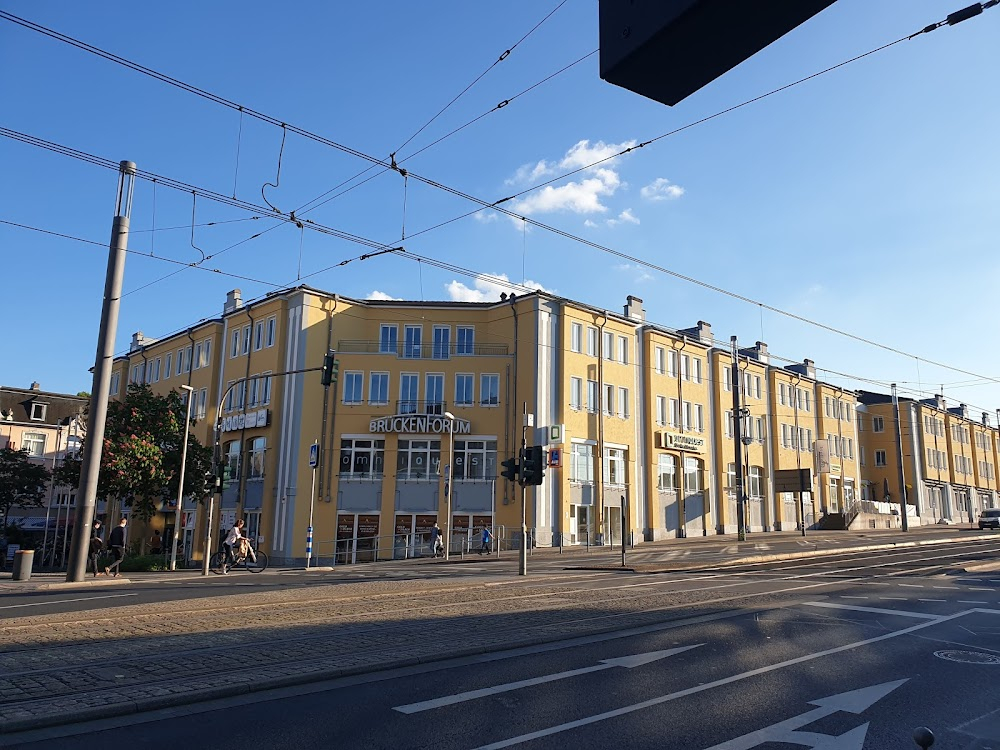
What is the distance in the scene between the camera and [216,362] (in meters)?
46.9

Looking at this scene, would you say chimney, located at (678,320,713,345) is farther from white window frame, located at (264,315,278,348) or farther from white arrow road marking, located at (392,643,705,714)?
white arrow road marking, located at (392,643,705,714)

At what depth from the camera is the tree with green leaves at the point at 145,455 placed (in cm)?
3152

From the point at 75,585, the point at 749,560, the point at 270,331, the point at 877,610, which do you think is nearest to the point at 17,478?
Result: the point at 270,331

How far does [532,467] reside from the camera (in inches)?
857

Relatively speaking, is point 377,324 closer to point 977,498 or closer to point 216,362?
point 216,362

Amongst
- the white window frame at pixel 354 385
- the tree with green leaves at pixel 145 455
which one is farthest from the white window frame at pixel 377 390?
the tree with green leaves at pixel 145 455

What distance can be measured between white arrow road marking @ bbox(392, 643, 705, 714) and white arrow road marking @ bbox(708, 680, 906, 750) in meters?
2.28

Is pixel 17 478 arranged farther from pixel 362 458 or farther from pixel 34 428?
pixel 362 458

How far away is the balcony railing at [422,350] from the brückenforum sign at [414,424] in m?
3.66

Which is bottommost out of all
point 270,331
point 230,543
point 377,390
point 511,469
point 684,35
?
point 230,543

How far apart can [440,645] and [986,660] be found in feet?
21.4

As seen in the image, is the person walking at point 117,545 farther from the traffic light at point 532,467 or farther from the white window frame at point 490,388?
the white window frame at point 490,388

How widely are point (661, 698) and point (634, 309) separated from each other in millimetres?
41330

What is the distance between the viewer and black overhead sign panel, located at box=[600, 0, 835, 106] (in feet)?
8.02
